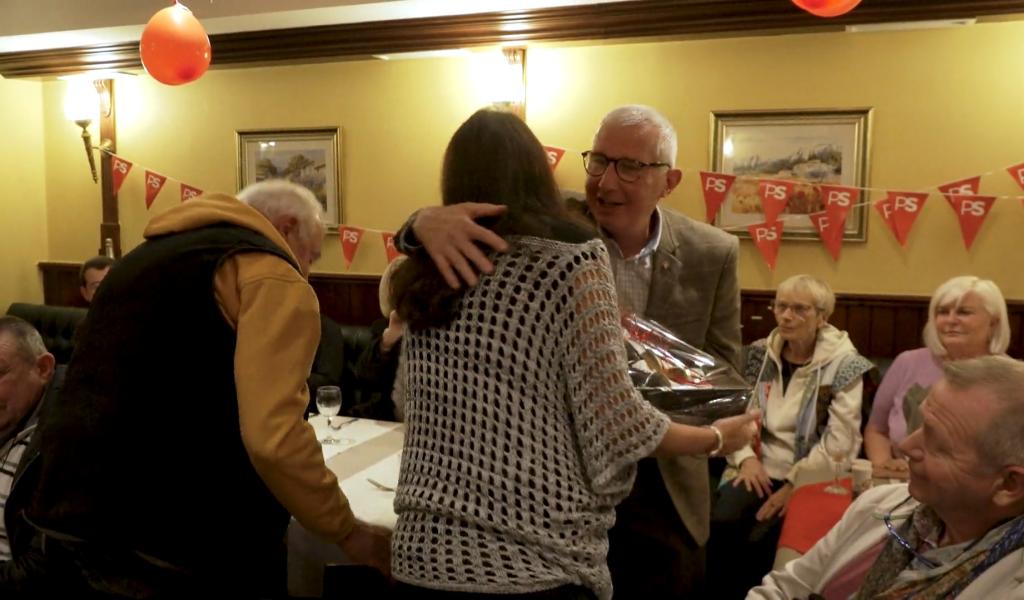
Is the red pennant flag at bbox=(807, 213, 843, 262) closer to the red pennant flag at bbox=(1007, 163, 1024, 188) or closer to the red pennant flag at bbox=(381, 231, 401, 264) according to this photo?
the red pennant flag at bbox=(1007, 163, 1024, 188)

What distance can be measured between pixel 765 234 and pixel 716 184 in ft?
1.24

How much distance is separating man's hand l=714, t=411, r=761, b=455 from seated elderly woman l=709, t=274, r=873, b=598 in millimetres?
1738

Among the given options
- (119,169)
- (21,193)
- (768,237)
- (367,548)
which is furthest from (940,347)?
(21,193)

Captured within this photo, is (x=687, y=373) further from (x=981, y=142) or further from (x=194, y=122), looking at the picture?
(x=194, y=122)

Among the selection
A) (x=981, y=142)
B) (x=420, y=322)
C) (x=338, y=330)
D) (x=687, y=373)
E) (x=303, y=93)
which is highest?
(x=303, y=93)

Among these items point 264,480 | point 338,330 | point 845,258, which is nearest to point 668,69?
Result: point 845,258

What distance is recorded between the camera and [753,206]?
15.4ft

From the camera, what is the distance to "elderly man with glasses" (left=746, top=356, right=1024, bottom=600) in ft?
4.70

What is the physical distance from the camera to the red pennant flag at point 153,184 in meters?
6.15

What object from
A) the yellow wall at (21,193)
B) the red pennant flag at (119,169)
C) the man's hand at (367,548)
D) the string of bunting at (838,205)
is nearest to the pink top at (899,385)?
the string of bunting at (838,205)

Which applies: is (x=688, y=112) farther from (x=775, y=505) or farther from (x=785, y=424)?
(x=775, y=505)

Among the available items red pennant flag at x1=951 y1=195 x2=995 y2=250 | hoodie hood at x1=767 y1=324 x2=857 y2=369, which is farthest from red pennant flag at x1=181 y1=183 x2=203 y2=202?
red pennant flag at x1=951 y1=195 x2=995 y2=250

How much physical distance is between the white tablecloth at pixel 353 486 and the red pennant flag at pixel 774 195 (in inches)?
98.7

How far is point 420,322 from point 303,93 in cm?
481
